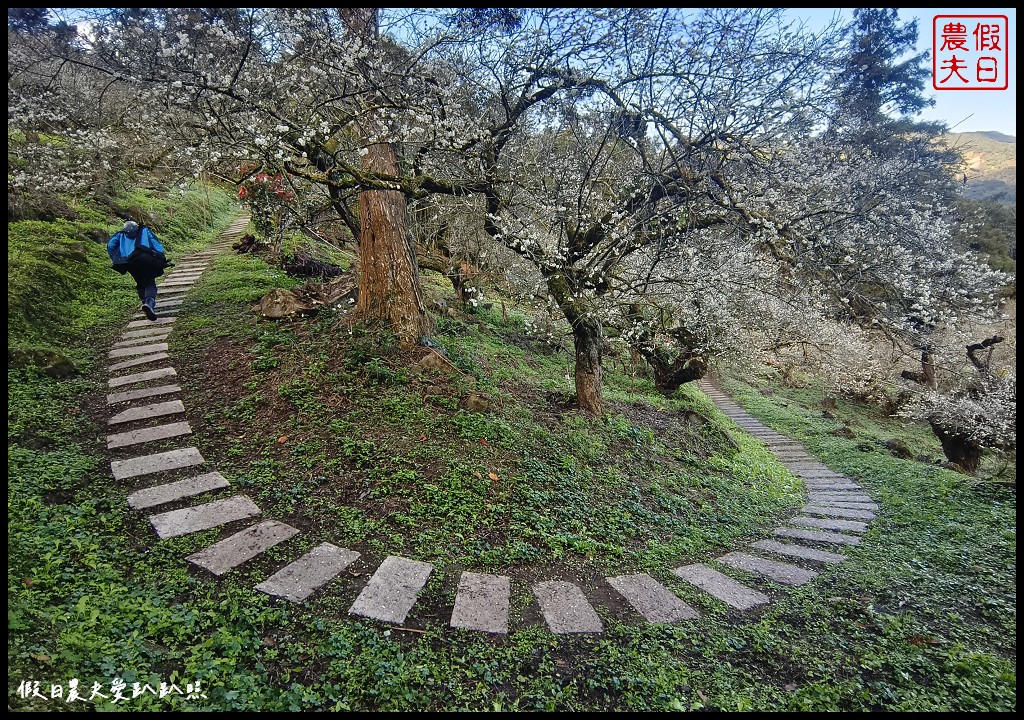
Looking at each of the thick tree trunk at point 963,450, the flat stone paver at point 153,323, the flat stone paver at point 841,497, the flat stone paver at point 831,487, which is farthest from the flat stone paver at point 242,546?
the thick tree trunk at point 963,450

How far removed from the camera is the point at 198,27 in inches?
181

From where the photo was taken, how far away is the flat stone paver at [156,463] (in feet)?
11.6

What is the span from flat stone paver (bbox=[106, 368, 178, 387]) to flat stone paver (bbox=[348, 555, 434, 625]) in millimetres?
4048

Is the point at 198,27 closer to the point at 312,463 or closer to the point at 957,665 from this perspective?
the point at 312,463

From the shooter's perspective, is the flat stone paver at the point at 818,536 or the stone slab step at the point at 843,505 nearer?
the flat stone paver at the point at 818,536

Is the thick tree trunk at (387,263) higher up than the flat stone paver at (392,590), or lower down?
higher up

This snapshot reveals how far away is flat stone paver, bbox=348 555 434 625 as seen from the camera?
2.66m

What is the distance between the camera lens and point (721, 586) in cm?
355

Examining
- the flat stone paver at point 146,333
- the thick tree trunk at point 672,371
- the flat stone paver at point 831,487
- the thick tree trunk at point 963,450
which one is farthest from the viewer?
the thick tree trunk at point 672,371

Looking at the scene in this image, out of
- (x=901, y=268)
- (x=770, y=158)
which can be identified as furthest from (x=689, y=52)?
(x=901, y=268)

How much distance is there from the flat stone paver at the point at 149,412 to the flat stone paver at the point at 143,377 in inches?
27.6

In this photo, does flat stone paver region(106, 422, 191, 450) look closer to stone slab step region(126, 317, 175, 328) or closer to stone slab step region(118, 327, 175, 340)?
stone slab step region(118, 327, 175, 340)

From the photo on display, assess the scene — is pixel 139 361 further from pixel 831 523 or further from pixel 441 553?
pixel 831 523

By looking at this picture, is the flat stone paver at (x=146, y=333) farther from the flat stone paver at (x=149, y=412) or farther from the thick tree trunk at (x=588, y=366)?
the thick tree trunk at (x=588, y=366)
